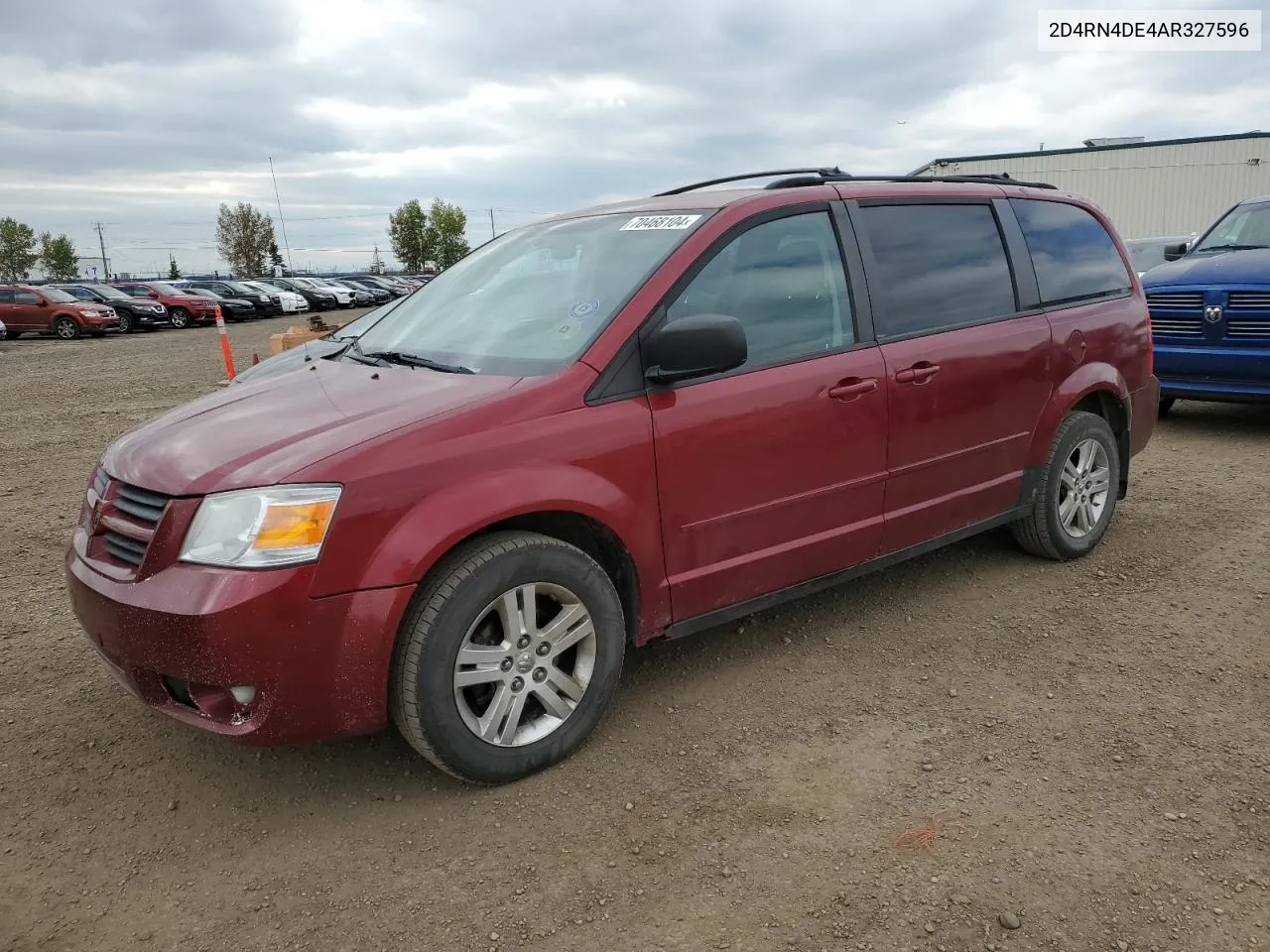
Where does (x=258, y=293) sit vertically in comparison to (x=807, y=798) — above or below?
above

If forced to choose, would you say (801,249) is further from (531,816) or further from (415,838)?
(415,838)

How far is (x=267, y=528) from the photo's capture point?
2.46 m

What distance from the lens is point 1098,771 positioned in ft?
9.20

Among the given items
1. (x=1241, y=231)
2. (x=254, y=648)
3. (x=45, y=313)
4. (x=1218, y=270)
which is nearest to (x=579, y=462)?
(x=254, y=648)

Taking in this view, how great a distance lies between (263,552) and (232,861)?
893 millimetres

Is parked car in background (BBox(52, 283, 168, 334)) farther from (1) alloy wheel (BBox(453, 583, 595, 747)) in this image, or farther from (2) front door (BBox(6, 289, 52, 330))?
(1) alloy wheel (BBox(453, 583, 595, 747))

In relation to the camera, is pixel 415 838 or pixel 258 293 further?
pixel 258 293

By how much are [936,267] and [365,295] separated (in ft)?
134

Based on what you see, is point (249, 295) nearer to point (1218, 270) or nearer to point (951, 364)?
point (1218, 270)

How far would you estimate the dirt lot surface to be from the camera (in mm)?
2275

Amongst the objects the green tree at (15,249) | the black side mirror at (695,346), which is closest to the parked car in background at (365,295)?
the black side mirror at (695,346)

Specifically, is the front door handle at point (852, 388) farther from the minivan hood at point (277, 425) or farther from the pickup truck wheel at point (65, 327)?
the pickup truck wheel at point (65, 327)

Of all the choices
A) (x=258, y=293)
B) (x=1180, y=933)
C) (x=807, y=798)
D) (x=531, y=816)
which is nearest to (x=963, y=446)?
(x=807, y=798)

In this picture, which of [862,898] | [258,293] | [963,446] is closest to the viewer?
[862,898]
